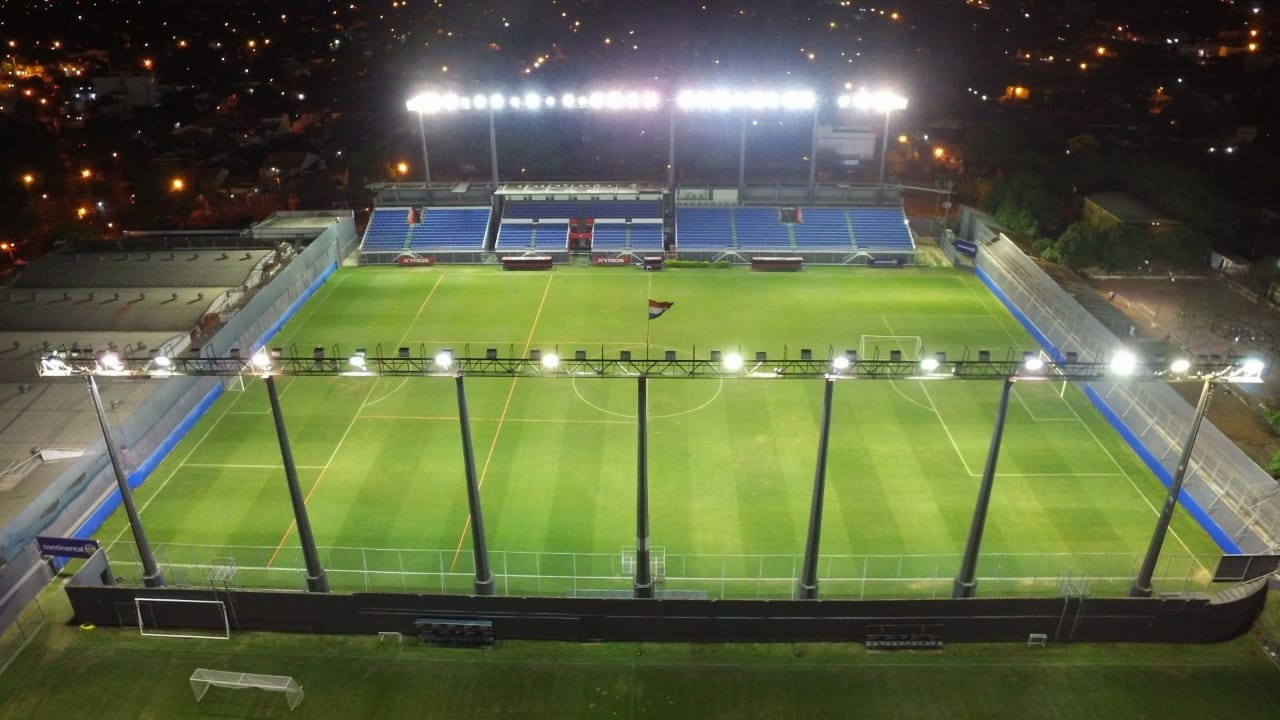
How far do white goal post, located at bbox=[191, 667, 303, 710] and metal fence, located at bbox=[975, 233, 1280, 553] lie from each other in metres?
26.2

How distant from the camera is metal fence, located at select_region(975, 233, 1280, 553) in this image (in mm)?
22461

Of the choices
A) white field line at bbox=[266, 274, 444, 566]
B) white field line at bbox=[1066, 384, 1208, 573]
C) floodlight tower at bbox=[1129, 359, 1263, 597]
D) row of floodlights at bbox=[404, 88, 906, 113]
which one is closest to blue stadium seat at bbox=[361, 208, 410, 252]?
row of floodlights at bbox=[404, 88, 906, 113]

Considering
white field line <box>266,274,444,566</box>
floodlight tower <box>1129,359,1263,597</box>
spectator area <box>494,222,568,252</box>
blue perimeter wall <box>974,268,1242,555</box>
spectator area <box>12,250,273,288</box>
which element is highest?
floodlight tower <box>1129,359,1263,597</box>

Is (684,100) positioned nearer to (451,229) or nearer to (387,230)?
(451,229)

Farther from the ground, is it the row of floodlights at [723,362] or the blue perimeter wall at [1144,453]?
the row of floodlights at [723,362]

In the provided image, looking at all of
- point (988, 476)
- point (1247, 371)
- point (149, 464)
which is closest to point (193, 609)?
point (149, 464)

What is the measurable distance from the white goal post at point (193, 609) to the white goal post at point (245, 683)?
5.79 ft

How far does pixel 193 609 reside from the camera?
67.5 ft

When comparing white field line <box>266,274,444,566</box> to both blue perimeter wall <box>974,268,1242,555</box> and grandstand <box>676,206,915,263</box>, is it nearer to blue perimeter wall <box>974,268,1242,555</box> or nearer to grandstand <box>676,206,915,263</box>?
grandstand <box>676,206,915,263</box>

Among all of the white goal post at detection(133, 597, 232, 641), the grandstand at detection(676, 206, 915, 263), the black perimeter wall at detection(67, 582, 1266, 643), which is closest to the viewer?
the black perimeter wall at detection(67, 582, 1266, 643)

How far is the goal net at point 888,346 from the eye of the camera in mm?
36625

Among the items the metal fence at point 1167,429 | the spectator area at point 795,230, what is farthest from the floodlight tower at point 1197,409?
the spectator area at point 795,230

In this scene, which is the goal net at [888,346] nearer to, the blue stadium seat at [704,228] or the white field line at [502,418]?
the blue stadium seat at [704,228]

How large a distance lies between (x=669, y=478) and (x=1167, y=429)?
17713 millimetres
